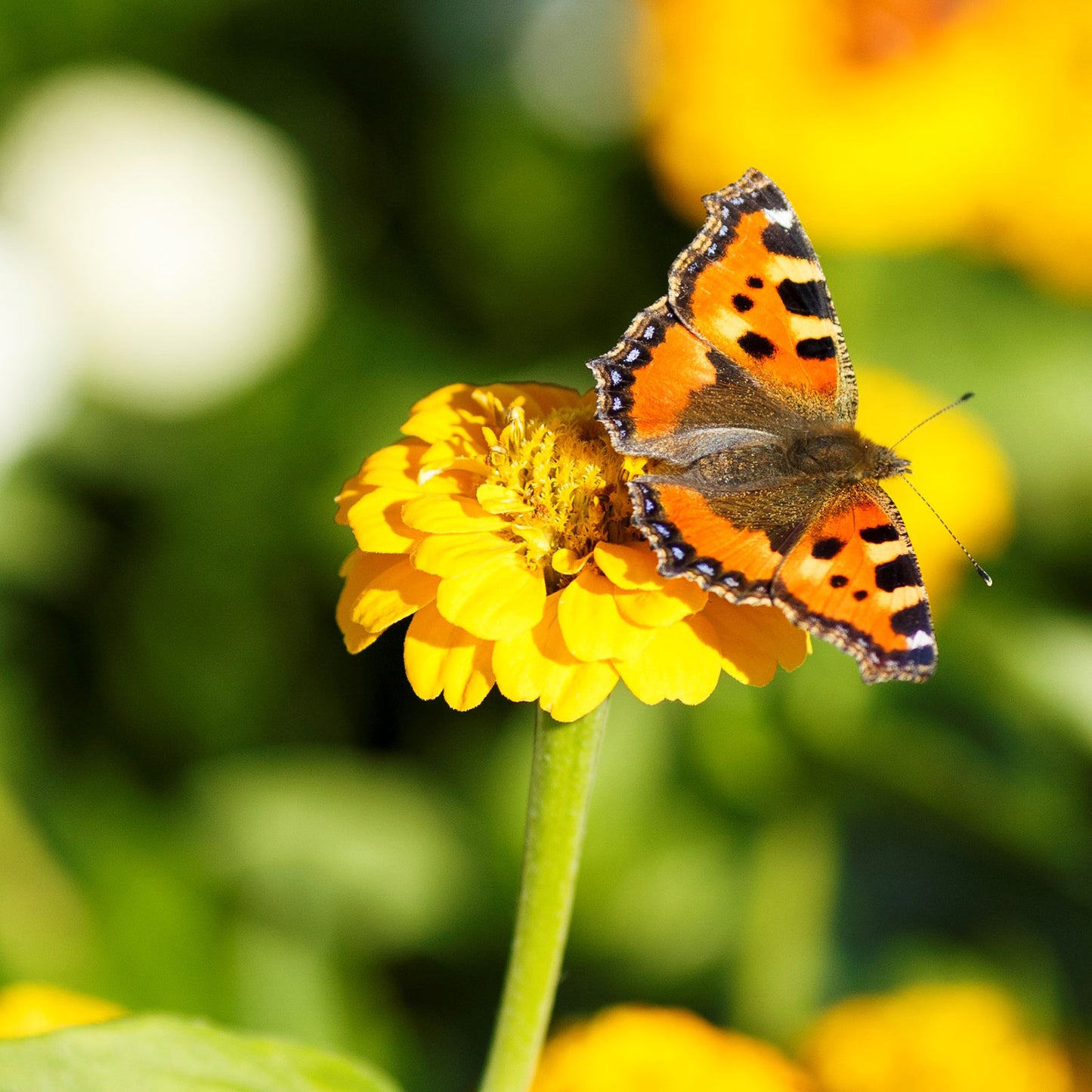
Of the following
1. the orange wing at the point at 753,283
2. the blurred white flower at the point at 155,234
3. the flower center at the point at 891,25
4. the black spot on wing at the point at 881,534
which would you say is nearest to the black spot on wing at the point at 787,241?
the orange wing at the point at 753,283

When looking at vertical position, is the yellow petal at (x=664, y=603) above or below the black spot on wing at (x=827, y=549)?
below

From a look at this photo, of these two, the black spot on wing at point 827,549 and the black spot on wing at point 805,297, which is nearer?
the black spot on wing at point 827,549

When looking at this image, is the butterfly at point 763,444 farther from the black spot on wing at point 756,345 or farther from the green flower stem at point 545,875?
the green flower stem at point 545,875

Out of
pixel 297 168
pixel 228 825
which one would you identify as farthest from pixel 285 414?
pixel 228 825

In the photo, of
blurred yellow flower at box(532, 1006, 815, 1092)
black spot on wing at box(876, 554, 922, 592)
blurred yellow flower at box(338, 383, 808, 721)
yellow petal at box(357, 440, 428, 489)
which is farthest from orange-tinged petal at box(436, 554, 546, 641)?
blurred yellow flower at box(532, 1006, 815, 1092)

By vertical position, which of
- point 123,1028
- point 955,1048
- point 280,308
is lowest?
point 123,1028

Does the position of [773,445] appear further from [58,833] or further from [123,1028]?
[58,833]

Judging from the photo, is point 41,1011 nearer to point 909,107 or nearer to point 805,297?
point 805,297
